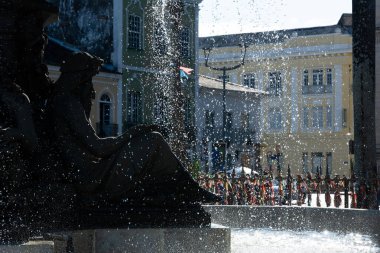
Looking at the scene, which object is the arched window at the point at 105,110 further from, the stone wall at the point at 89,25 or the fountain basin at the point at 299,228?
the fountain basin at the point at 299,228

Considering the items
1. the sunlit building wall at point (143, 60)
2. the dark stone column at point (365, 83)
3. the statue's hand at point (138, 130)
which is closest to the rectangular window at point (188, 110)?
the sunlit building wall at point (143, 60)

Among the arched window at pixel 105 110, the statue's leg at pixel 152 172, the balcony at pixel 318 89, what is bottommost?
the statue's leg at pixel 152 172

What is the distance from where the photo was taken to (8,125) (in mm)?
5898

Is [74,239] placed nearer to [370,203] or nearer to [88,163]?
[88,163]

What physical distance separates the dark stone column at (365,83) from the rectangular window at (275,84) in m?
45.0

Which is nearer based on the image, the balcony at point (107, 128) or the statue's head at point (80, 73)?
the statue's head at point (80, 73)

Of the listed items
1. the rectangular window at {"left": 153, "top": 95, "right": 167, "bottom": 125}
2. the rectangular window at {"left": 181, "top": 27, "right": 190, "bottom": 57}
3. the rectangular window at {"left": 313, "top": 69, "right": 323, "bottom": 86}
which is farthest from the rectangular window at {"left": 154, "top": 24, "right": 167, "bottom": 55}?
the rectangular window at {"left": 313, "top": 69, "right": 323, "bottom": 86}

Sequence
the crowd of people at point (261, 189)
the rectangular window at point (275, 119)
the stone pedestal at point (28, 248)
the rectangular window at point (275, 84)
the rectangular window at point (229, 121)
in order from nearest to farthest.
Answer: the stone pedestal at point (28, 248) < the crowd of people at point (261, 189) < the rectangular window at point (229, 121) < the rectangular window at point (275, 84) < the rectangular window at point (275, 119)

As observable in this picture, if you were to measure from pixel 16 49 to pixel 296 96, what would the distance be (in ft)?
175

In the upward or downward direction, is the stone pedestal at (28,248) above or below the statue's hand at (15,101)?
below

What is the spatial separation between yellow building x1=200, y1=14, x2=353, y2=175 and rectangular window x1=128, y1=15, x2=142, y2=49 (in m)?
16.0

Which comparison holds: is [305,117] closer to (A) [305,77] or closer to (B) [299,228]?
(A) [305,77]

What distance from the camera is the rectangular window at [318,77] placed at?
58.0 m

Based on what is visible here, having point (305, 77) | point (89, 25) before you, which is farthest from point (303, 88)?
point (89, 25)
